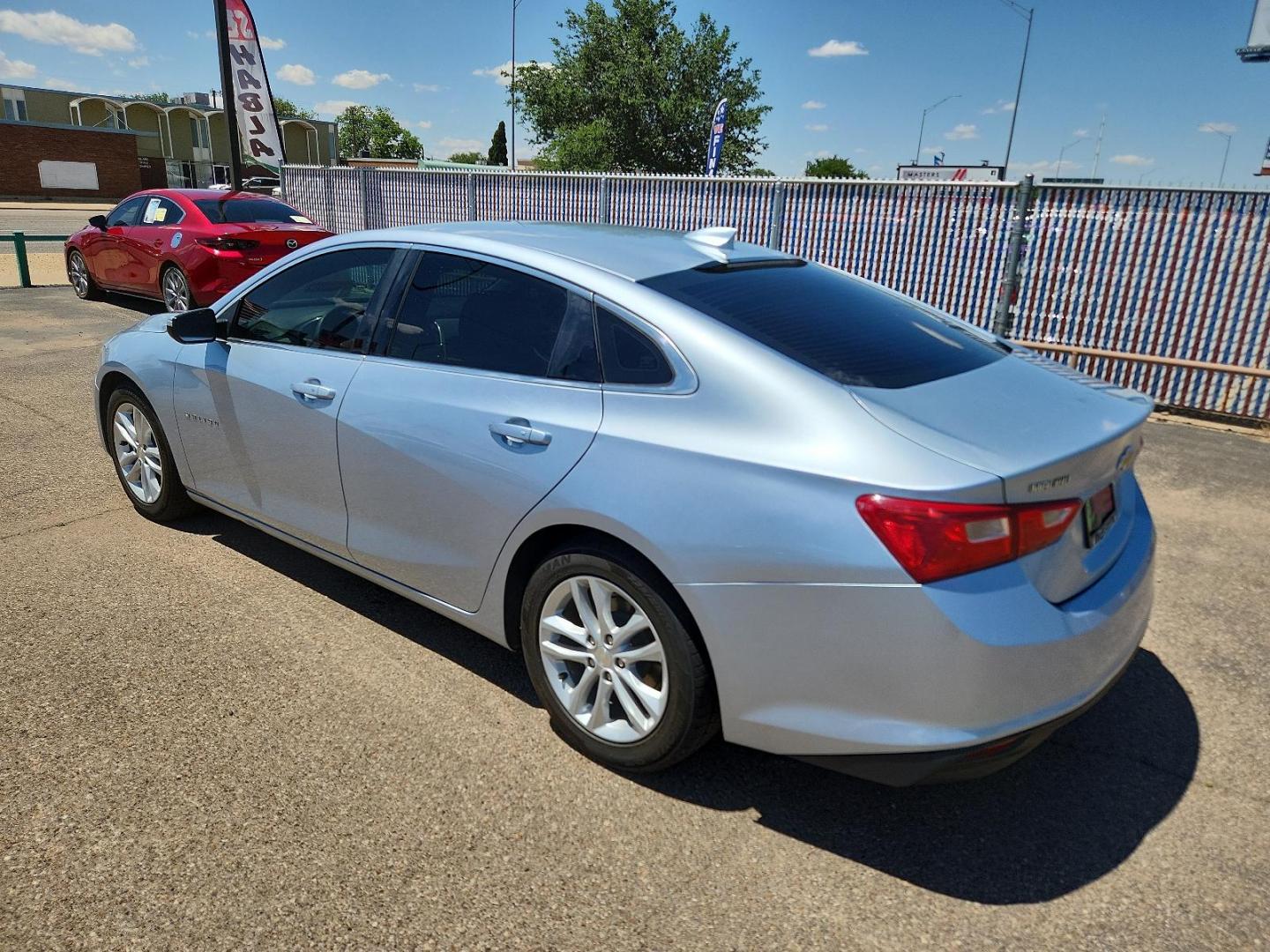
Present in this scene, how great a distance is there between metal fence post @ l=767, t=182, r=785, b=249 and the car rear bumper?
9.80 meters

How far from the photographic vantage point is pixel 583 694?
9.32 ft

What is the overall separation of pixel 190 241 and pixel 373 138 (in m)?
111

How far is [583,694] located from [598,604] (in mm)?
333

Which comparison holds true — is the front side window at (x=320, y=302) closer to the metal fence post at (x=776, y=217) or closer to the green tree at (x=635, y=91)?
the metal fence post at (x=776, y=217)

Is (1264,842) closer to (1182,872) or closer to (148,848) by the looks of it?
(1182,872)

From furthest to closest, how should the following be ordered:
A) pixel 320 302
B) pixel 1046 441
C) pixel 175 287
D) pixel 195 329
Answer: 1. pixel 175 287
2. pixel 195 329
3. pixel 320 302
4. pixel 1046 441

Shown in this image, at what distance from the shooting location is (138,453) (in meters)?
4.70

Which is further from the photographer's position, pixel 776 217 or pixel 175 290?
pixel 776 217

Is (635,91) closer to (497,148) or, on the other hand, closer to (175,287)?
(175,287)

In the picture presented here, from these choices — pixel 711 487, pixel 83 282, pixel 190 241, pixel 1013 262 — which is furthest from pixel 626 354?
pixel 83 282

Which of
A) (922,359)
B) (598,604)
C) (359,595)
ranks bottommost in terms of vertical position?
(359,595)

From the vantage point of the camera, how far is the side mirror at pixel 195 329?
3998mm

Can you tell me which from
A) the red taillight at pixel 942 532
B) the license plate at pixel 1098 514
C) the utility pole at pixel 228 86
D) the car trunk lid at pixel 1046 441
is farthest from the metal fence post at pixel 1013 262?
the utility pole at pixel 228 86

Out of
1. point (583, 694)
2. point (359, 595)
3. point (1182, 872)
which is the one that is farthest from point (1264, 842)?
point (359, 595)
